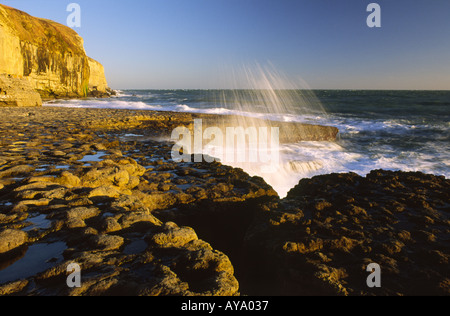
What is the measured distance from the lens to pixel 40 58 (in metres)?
25.4

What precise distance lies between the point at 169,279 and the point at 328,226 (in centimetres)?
200

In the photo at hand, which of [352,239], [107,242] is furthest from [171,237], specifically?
[352,239]

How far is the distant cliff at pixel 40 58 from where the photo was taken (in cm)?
1970

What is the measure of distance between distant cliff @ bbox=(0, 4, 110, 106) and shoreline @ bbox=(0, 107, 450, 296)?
20532 millimetres

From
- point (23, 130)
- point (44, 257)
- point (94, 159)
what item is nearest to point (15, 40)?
point (23, 130)

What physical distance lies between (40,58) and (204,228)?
3141 cm

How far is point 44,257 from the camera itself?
6.03ft

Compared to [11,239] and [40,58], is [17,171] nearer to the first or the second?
[11,239]

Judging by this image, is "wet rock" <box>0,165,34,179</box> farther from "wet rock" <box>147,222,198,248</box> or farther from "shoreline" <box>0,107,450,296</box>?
"wet rock" <box>147,222,198,248</box>

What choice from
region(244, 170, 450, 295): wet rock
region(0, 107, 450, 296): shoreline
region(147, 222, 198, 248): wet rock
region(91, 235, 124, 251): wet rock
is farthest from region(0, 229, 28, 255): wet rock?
region(244, 170, 450, 295): wet rock

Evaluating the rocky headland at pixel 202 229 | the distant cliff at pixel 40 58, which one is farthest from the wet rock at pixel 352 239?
the distant cliff at pixel 40 58

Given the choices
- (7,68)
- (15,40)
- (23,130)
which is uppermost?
(15,40)

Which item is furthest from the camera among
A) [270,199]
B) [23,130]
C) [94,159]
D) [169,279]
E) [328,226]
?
[23,130]
